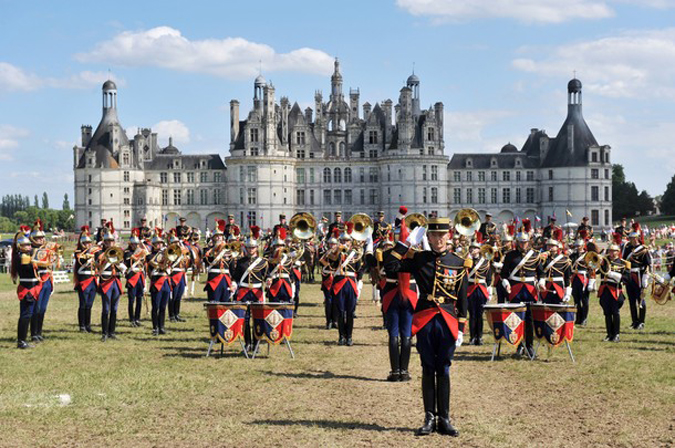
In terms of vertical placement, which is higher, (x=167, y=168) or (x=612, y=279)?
(x=167, y=168)

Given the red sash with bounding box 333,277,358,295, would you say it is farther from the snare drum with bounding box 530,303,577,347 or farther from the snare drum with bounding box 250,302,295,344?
the snare drum with bounding box 530,303,577,347

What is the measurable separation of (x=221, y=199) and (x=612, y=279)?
84.4 metres

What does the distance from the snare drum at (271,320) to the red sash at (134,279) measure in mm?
5857

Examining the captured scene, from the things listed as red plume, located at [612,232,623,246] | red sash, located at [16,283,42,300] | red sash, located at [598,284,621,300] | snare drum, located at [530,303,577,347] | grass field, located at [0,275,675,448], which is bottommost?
grass field, located at [0,275,675,448]

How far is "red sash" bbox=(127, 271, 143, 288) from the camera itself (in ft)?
60.7

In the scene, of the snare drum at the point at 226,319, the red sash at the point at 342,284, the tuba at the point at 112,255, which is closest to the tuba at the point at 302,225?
the red sash at the point at 342,284

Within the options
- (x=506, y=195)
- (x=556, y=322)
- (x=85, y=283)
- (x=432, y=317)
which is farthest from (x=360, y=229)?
(x=506, y=195)

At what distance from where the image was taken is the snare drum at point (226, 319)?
1391 centimetres

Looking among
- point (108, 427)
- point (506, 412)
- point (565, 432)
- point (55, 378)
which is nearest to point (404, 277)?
point (506, 412)

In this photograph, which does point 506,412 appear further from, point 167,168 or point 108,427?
point 167,168

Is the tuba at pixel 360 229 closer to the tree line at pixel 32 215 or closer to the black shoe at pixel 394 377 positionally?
the black shoe at pixel 394 377

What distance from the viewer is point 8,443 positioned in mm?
8914

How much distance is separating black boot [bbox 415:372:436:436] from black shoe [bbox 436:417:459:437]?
90 millimetres

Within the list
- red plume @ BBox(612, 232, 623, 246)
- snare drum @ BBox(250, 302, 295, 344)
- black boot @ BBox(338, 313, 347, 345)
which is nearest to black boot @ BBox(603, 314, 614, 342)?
red plume @ BBox(612, 232, 623, 246)
